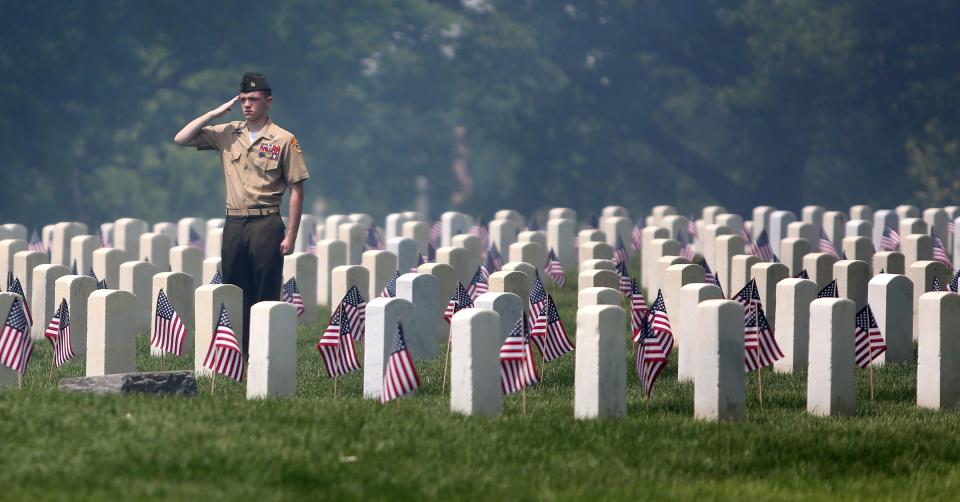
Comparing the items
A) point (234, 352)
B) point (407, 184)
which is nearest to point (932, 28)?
point (407, 184)

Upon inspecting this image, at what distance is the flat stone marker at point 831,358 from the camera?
10000 millimetres

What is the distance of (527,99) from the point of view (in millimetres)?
35125

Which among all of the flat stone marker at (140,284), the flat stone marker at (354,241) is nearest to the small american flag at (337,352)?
the flat stone marker at (140,284)

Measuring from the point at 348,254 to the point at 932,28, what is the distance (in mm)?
20817

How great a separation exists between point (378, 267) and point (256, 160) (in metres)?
4.01

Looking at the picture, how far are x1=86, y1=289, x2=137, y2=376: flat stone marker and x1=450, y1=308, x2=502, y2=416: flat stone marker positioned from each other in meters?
2.76

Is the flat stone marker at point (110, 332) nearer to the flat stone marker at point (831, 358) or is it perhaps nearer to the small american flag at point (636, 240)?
the flat stone marker at point (831, 358)

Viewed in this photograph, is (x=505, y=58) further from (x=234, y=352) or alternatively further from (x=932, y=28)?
(x=234, y=352)

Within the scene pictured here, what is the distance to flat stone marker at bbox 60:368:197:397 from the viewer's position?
9.59m

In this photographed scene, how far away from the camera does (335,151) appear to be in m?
34.7

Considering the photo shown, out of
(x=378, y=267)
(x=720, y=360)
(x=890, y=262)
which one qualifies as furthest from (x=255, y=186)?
(x=890, y=262)

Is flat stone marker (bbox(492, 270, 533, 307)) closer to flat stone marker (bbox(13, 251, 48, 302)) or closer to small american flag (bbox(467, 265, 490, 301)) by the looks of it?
small american flag (bbox(467, 265, 490, 301))

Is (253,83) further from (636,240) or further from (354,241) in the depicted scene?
(636,240)

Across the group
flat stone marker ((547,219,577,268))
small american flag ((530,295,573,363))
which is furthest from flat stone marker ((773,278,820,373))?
flat stone marker ((547,219,577,268))
